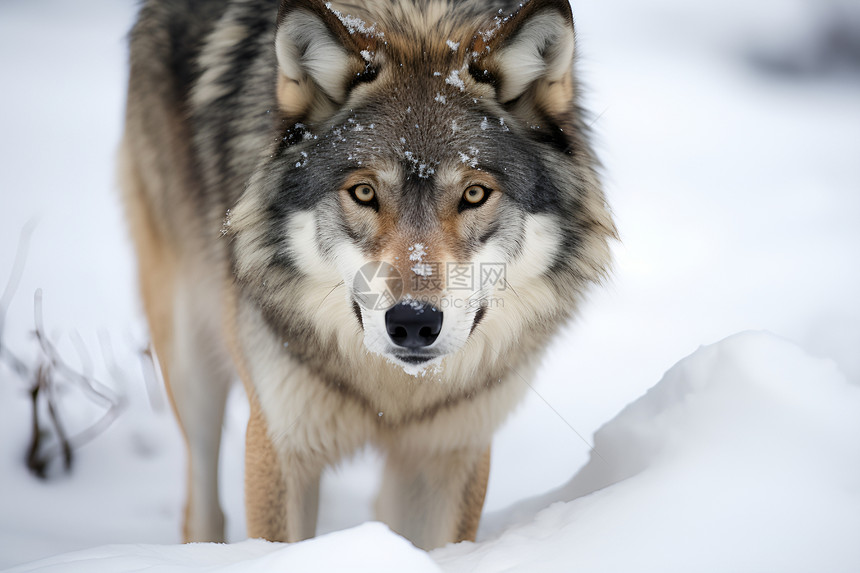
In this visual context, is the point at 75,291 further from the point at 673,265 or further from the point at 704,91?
the point at 704,91

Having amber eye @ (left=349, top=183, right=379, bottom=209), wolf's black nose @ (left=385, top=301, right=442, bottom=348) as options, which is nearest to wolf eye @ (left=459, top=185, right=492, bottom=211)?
amber eye @ (left=349, top=183, right=379, bottom=209)

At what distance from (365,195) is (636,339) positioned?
282cm

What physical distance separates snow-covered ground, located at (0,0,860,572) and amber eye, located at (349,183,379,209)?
2.93 ft

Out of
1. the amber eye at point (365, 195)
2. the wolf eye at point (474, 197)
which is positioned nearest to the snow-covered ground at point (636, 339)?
the wolf eye at point (474, 197)

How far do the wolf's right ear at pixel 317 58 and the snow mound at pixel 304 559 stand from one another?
1.27 metres

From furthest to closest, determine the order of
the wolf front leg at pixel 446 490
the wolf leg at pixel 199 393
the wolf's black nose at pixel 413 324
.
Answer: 1. the wolf leg at pixel 199 393
2. the wolf front leg at pixel 446 490
3. the wolf's black nose at pixel 413 324

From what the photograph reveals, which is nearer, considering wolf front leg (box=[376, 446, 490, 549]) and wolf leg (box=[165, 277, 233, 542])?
wolf front leg (box=[376, 446, 490, 549])

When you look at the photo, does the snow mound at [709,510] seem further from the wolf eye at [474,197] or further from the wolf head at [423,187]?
the wolf eye at [474,197]

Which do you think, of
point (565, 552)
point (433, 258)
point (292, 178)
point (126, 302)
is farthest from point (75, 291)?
point (565, 552)

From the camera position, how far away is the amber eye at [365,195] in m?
1.85

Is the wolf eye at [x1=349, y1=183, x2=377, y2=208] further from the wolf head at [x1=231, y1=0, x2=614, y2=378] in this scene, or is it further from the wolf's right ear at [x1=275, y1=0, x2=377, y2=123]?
the wolf's right ear at [x1=275, y1=0, x2=377, y2=123]

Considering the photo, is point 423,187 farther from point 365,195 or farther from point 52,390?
point 52,390

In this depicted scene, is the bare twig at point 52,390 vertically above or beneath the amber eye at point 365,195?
beneath

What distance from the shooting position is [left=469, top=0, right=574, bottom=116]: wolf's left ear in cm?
186
